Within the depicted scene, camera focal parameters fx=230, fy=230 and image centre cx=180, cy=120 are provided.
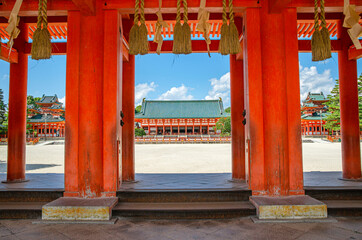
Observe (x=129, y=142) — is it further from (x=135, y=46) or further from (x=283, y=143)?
(x=283, y=143)

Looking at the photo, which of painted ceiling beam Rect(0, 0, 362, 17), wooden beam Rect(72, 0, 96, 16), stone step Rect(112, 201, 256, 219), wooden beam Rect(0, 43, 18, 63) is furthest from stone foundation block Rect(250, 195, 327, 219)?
wooden beam Rect(0, 43, 18, 63)

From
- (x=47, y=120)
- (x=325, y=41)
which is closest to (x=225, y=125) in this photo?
(x=47, y=120)

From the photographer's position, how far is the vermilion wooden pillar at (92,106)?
3.34 m

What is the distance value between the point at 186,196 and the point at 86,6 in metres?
3.02

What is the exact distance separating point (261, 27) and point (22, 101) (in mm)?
4726

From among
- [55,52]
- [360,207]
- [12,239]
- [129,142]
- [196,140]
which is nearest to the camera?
[12,239]

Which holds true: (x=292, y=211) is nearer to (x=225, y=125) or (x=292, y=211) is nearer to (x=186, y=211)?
(x=186, y=211)

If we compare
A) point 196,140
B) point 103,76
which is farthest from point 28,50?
point 196,140

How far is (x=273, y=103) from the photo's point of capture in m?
3.34

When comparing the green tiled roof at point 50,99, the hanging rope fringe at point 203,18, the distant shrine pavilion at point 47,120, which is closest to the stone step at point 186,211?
the hanging rope fringe at point 203,18

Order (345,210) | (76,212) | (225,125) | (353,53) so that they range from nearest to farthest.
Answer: (76,212) < (345,210) < (353,53) < (225,125)

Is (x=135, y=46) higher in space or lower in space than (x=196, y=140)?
higher

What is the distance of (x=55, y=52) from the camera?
5293mm

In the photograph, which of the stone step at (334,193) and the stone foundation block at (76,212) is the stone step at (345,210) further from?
the stone foundation block at (76,212)
